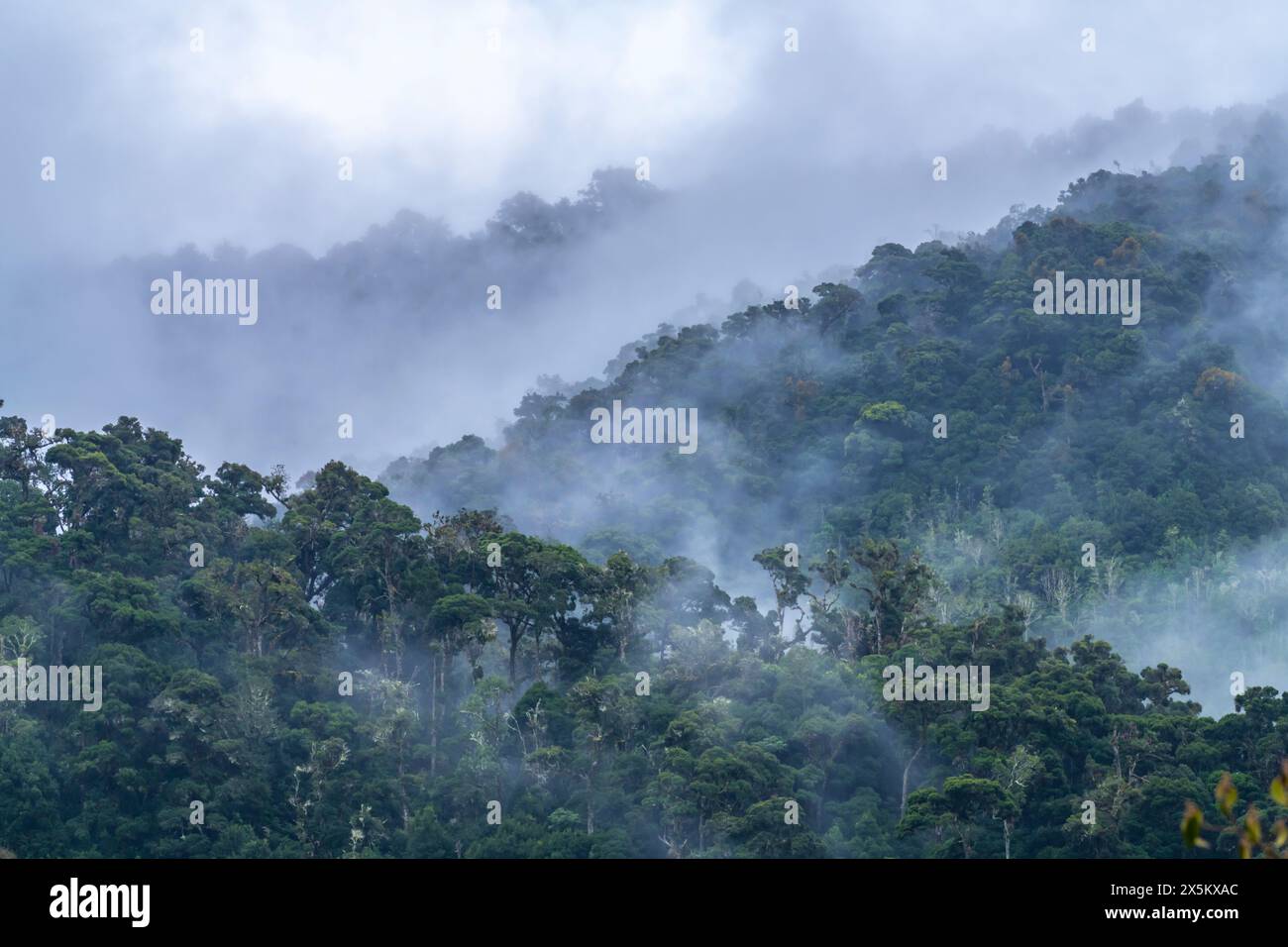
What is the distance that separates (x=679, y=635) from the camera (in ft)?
137

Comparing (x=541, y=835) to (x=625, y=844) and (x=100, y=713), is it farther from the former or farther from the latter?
(x=100, y=713)

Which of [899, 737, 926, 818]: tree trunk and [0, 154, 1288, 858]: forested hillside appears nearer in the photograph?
[0, 154, 1288, 858]: forested hillside

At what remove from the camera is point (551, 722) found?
40.3 metres

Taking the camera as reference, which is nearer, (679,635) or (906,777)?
(906,777)

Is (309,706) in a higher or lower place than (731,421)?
lower

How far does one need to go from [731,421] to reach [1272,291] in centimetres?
2067

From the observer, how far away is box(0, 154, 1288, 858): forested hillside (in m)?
37.9

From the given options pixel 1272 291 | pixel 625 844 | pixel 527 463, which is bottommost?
pixel 625 844

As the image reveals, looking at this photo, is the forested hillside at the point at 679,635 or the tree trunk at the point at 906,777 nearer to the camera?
the forested hillside at the point at 679,635

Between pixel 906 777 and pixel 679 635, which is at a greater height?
pixel 679 635

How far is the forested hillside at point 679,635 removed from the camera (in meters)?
37.9

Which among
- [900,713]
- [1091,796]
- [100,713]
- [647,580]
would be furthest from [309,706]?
[1091,796]
